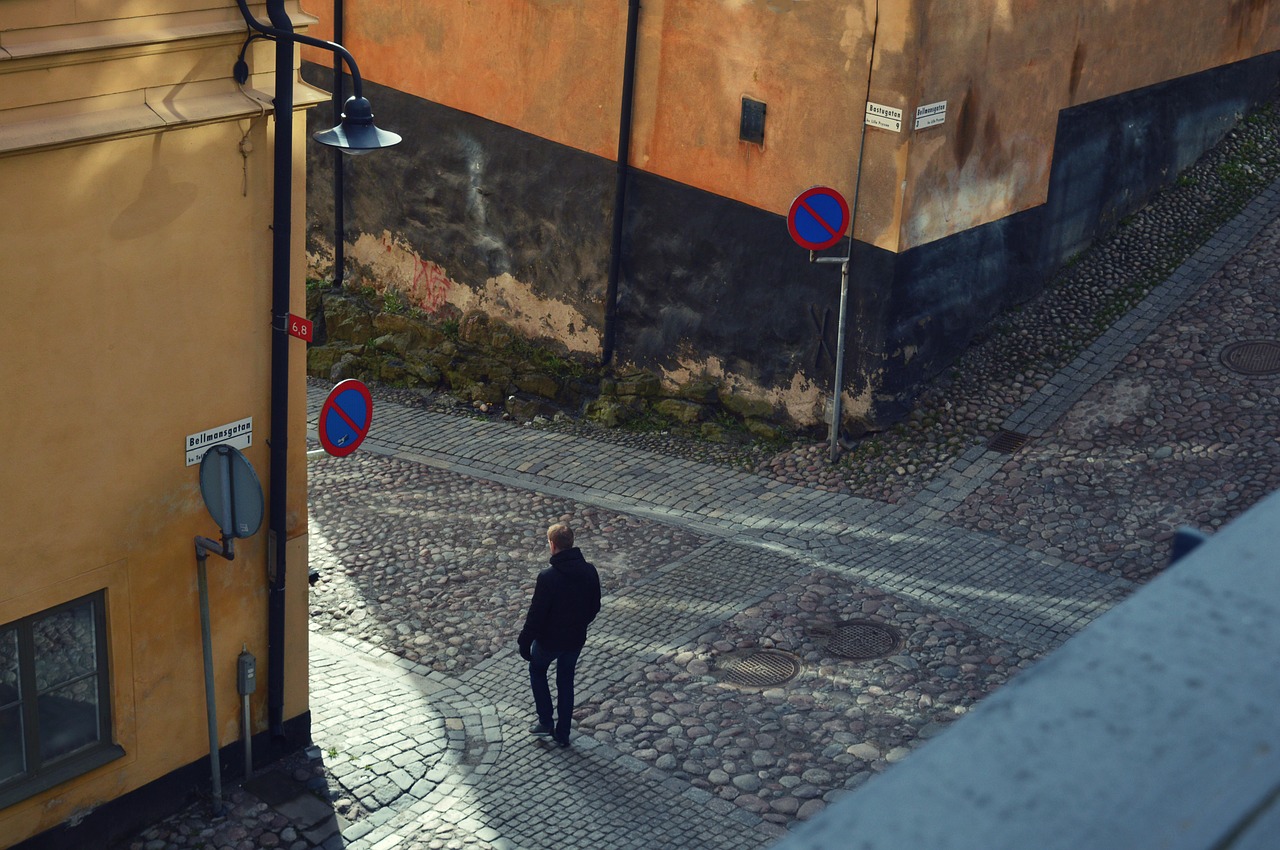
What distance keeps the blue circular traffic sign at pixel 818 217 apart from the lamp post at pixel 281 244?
5455mm

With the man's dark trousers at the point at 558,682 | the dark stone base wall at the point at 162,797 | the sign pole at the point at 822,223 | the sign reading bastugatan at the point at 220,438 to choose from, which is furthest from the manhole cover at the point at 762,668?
the sign pole at the point at 822,223

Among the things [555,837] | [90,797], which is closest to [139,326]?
[90,797]

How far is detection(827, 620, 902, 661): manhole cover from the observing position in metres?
9.70

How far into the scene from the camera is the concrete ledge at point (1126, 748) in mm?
1239

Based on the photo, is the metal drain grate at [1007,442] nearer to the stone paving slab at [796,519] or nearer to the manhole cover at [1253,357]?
the stone paving slab at [796,519]

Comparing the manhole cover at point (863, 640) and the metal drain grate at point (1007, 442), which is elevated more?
the metal drain grate at point (1007, 442)

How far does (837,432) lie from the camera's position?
1312 cm

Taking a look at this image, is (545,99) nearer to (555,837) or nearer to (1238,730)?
(555,837)

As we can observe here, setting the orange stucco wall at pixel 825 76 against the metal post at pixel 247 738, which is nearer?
the metal post at pixel 247 738

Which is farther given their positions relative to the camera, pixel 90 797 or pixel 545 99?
pixel 545 99

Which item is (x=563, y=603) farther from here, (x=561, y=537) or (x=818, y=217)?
(x=818, y=217)

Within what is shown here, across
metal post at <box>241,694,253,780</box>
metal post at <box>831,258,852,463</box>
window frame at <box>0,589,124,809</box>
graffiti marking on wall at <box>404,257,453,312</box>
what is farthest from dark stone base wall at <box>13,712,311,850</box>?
graffiti marking on wall at <box>404,257,453,312</box>

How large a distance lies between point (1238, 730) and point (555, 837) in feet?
22.5

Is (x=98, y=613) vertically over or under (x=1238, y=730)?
under
